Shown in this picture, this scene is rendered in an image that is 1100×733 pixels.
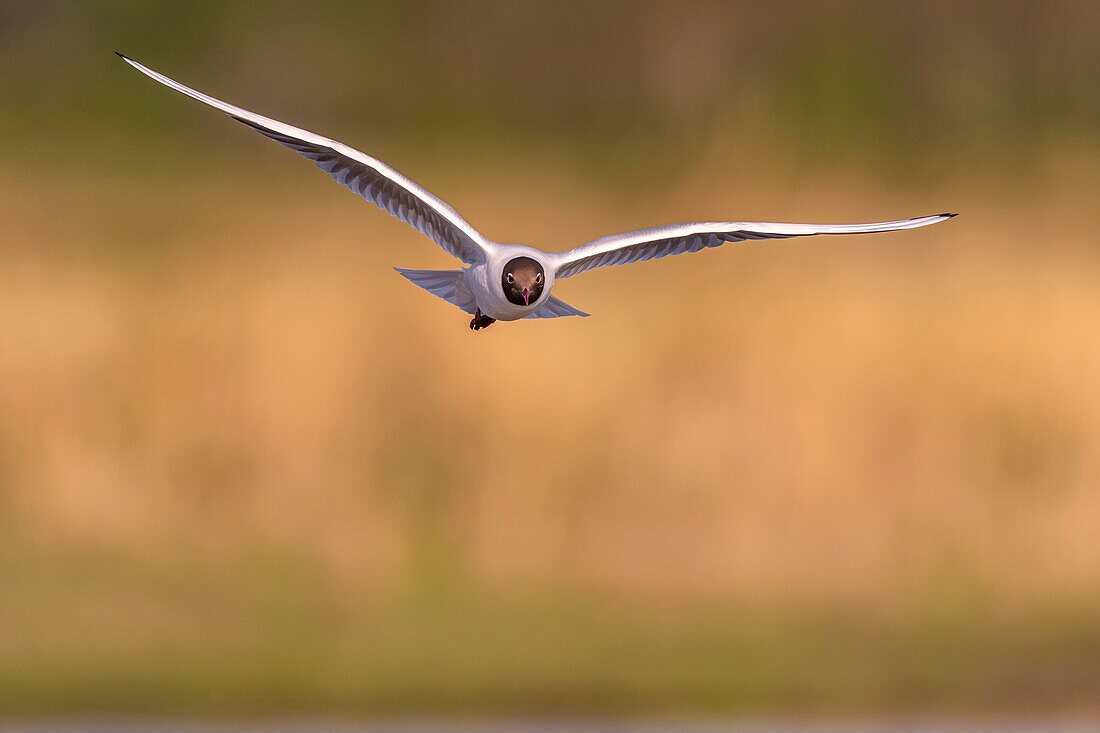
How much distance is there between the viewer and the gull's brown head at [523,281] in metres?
5.44

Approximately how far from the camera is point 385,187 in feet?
19.8

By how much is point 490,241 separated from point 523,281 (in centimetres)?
48

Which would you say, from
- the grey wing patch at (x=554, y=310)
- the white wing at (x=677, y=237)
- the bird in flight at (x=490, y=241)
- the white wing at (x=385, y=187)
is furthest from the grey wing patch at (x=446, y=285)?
the white wing at (x=677, y=237)

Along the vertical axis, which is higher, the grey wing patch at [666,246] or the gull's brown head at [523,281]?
the grey wing patch at [666,246]

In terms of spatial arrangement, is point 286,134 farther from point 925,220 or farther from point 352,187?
point 925,220

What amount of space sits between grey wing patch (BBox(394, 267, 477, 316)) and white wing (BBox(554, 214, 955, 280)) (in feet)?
1.29

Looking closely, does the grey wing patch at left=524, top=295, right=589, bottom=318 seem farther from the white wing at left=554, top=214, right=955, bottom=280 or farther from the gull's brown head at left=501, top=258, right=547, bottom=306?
the gull's brown head at left=501, top=258, right=547, bottom=306

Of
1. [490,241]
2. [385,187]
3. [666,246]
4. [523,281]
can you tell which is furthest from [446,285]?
[666,246]

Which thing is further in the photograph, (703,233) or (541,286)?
(703,233)

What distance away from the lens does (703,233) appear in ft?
20.3

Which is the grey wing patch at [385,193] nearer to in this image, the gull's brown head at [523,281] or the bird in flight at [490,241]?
the bird in flight at [490,241]

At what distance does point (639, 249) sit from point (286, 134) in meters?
1.59

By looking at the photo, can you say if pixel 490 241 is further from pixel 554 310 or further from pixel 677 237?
pixel 677 237

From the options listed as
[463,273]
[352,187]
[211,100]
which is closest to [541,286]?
[463,273]
